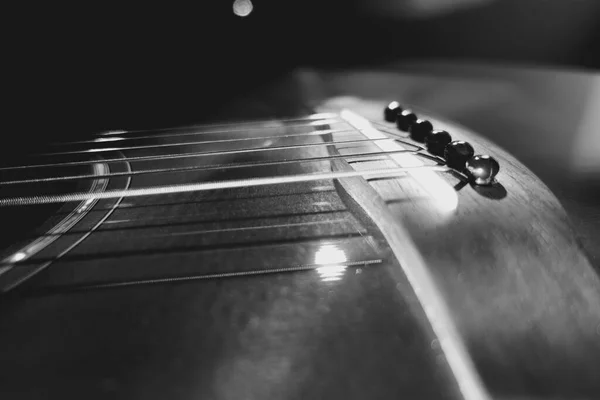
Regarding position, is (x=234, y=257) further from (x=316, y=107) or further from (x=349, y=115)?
(x=316, y=107)

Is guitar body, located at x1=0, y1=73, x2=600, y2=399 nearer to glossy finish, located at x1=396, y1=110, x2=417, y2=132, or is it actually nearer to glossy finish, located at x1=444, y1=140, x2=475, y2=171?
glossy finish, located at x1=444, y1=140, x2=475, y2=171

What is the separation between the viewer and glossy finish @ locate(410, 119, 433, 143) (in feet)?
2.63

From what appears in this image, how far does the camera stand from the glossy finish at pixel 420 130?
0.80 metres

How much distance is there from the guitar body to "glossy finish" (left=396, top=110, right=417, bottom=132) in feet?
0.82

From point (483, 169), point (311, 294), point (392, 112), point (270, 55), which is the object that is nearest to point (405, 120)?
point (392, 112)

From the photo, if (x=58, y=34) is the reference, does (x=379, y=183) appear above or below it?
below

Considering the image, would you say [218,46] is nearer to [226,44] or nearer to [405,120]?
[226,44]

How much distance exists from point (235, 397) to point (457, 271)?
226 mm

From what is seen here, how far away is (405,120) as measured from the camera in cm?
90

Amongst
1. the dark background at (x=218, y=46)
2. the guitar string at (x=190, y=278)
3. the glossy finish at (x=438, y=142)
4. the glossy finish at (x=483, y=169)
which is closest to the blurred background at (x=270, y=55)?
the dark background at (x=218, y=46)

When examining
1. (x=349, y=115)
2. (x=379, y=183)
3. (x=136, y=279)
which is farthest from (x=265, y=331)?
(x=349, y=115)

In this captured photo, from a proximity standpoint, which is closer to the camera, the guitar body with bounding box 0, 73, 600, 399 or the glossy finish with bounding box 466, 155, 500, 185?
the guitar body with bounding box 0, 73, 600, 399

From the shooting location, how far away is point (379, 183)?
1.94 feet

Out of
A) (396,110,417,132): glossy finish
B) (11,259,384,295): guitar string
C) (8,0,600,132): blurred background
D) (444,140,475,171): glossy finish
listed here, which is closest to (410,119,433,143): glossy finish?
(396,110,417,132): glossy finish
